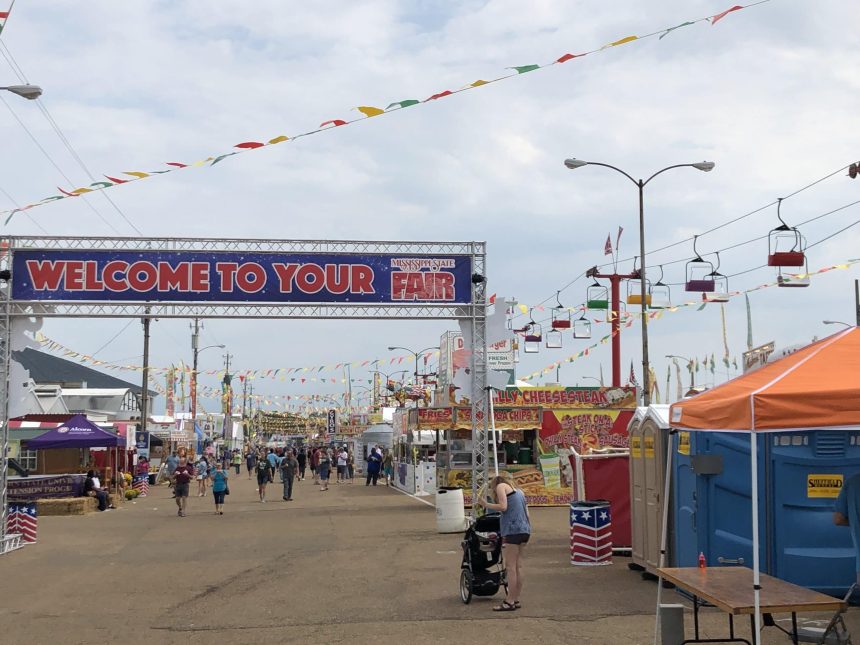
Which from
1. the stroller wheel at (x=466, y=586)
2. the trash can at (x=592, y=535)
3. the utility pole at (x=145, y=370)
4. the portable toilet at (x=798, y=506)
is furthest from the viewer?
the utility pole at (x=145, y=370)

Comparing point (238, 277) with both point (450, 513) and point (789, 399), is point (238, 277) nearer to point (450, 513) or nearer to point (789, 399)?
point (450, 513)

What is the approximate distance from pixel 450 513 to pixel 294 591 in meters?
8.23

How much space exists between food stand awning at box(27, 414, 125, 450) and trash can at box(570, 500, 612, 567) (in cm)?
1679

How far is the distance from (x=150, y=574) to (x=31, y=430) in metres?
20.3

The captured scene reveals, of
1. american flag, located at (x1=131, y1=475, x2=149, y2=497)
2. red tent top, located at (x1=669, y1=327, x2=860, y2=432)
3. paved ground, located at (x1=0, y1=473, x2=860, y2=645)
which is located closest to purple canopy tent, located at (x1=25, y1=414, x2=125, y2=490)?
paved ground, located at (x1=0, y1=473, x2=860, y2=645)

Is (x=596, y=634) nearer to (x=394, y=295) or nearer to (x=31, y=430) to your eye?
(x=394, y=295)

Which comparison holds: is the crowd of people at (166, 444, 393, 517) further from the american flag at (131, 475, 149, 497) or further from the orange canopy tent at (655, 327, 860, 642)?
the orange canopy tent at (655, 327, 860, 642)

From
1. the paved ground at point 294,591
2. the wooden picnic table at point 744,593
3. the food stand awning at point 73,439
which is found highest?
the food stand awning at point 73,439

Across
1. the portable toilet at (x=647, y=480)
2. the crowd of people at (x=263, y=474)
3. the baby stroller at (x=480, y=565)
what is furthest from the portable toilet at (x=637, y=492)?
the crowd of people at (x=263, y=474)

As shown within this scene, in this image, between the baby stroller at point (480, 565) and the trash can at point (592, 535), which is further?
the trash can at point (592, 535)

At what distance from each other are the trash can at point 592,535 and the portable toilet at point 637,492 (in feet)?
2.27

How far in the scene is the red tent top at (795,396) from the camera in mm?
6684

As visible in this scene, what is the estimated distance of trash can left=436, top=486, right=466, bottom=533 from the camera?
2070 centimetres

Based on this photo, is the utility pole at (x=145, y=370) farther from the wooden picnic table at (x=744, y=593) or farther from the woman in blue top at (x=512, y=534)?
the wooden picnic table at (x=744, y=593)
